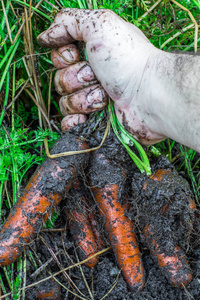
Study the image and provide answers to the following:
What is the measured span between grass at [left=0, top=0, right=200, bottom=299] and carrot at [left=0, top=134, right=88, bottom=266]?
3.2 inches

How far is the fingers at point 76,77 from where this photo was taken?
1289 mm

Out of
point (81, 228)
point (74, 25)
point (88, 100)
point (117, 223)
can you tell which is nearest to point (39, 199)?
point (81, 228)

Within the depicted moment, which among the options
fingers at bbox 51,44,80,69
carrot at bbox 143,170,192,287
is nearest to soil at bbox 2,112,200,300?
carrot at bbox 143,170,192,287

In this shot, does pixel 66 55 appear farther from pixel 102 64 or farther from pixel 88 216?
pixel 88 216

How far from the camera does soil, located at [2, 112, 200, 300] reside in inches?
50.5

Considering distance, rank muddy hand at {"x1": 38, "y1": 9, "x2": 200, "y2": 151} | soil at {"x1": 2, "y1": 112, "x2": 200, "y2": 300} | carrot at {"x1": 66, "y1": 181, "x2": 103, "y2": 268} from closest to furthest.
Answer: muddy hand at {"x1": 38, "y1": 9, "x2": 200, "y2": 151} → soil at {"x1": 2, "y1": 112, "x2": 200, "y2": 300} → carrot at {"x1": 66, "y1": 181, "x2": 103, "y2": 268}

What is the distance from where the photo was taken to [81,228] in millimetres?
1399

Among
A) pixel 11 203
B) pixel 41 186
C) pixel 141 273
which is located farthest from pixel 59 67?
pixel 141 273

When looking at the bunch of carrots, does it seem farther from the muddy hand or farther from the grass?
the muddy hand

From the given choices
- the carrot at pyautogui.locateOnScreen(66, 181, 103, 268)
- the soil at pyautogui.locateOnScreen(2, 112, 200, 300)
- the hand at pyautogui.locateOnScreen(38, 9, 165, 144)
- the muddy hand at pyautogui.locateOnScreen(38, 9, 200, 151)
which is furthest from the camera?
the carrot at pyautogui.locateOnScreen(66, 181, 103, 268)

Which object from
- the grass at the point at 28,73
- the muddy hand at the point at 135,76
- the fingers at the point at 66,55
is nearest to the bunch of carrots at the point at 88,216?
the grass at the point at 28,73

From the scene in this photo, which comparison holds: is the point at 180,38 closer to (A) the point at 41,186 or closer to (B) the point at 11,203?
(A) the point at 41,186

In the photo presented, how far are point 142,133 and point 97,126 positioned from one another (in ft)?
0.76

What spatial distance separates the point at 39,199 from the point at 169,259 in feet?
2.20
